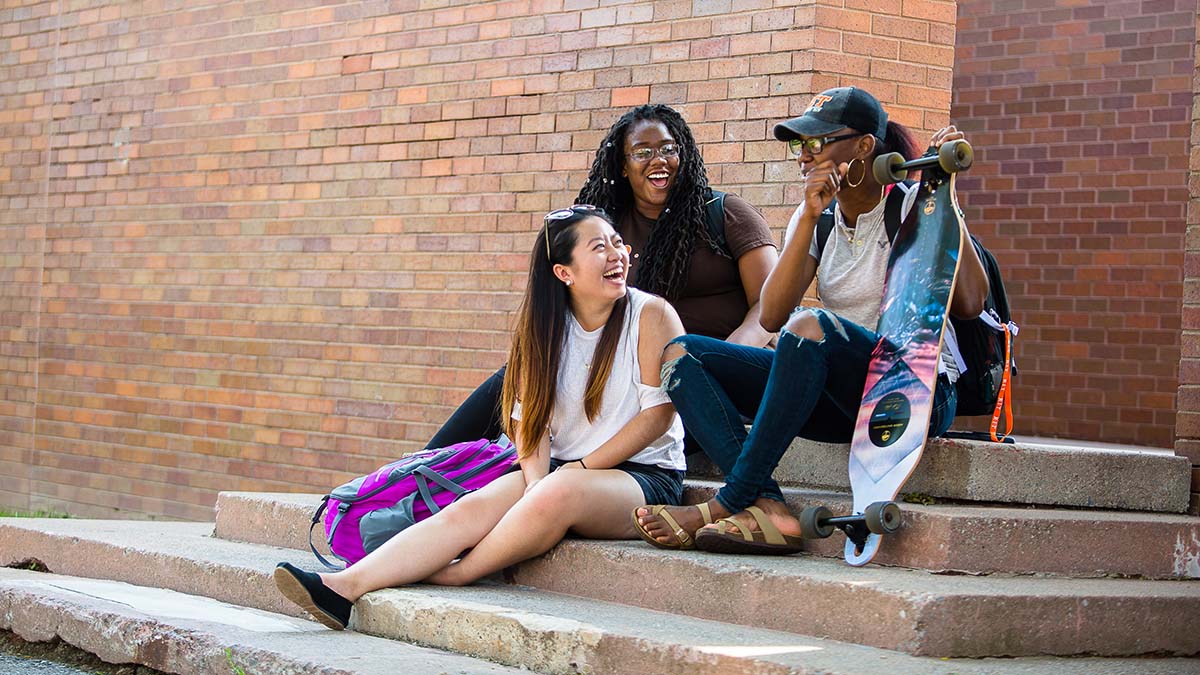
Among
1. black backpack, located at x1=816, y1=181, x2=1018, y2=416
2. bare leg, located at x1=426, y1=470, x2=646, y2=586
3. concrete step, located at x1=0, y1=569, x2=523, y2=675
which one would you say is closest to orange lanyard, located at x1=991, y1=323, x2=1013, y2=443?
black backpack, located at x1=816, y1=181, x2=1018, y2=416

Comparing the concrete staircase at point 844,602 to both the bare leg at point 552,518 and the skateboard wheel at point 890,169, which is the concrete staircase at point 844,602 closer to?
the bare leg at point 552,518

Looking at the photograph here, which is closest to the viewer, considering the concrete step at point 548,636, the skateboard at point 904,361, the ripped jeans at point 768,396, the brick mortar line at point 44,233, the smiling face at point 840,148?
the concrete step at point 548,636

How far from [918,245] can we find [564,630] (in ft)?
4.65

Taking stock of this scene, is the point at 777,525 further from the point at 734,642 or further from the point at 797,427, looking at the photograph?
the point at 734,642

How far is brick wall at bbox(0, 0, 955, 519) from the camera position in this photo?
233 inches

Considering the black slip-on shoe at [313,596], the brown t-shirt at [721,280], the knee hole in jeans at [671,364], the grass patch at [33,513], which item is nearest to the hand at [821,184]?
the knee hole in jeans at [671,364]

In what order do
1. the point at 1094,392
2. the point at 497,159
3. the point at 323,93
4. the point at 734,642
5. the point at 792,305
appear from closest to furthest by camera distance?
the point at 734,642 → the point at 792,305 → the point at 497,159 → the point at 323,93 → the point at 1094,392

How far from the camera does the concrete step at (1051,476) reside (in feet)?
13.8

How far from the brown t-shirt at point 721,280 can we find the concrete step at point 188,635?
1618 millimetres

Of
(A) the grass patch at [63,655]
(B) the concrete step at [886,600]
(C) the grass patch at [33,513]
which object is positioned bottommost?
(C) the grass patch at [33,513]

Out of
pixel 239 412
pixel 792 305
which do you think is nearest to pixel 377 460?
pixel 239 412

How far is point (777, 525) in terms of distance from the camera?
412cm

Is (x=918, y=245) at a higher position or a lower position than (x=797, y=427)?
higher

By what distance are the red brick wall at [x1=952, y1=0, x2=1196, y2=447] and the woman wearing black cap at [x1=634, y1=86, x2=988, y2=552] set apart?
168 inches
